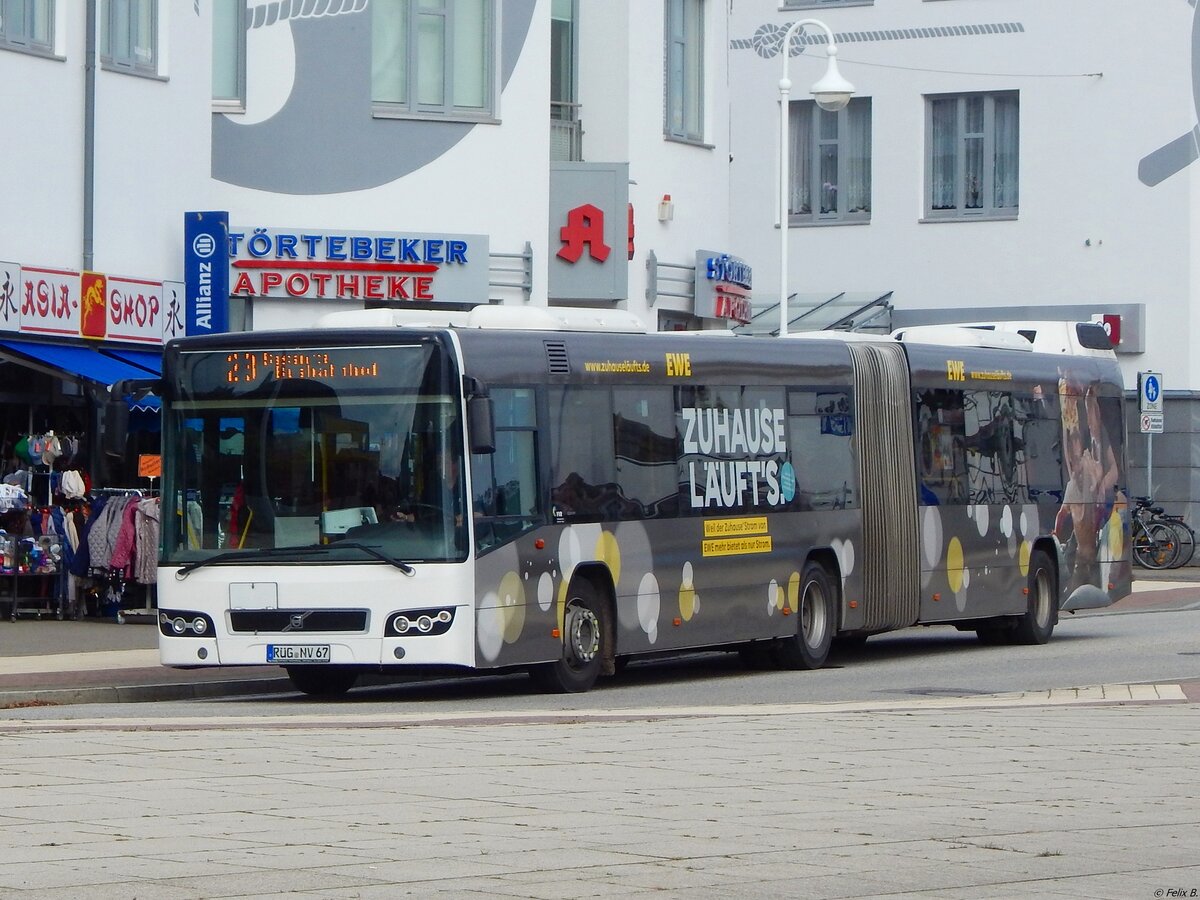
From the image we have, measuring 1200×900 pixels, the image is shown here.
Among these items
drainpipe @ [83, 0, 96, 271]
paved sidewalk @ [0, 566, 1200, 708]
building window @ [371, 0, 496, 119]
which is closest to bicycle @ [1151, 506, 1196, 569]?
building window @ [371, 0, 496, 119]

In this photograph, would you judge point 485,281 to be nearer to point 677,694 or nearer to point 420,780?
point 677,694

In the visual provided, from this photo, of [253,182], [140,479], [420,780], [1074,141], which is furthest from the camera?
[1074,141]

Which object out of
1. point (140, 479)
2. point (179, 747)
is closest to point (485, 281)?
point (140, 479)

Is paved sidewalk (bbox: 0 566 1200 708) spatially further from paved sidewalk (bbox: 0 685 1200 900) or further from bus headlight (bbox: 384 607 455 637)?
paved sidewalk (bbox: 0 685 1200 900)

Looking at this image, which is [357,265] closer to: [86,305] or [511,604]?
[86,305]

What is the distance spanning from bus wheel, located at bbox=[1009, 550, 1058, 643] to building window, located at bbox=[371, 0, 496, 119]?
9.67 m

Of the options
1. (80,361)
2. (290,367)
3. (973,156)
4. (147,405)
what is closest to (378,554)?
(290,367)

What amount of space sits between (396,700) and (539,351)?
3007 millimetres

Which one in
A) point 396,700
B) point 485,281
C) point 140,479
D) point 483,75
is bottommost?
point 396,700

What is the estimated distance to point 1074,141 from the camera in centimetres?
4306

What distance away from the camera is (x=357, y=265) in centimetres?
2870

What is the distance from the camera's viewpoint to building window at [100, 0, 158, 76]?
2605 centimetres

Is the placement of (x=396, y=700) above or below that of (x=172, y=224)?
below

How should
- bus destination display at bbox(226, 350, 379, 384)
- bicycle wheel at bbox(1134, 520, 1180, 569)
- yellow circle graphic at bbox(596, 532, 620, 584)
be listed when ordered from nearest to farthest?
bus destination display at bbox(226, 350, 379, 384)
yellow circle graphic at bbox(596, 532, 620, 584)
bicycle wheel at bbox(1134, 520, 1180, 569)
